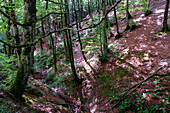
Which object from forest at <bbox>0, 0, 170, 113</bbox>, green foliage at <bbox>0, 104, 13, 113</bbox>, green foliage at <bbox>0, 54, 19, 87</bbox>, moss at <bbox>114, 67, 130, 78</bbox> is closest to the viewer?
green foliage at <bbox>0, 104, 13, 113</bbox>

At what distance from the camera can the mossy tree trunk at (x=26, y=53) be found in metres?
2.65

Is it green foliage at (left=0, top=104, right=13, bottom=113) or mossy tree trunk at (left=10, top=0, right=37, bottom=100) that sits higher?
mossy tree trunk at (left=10, top=0, right=37, bottom=100)

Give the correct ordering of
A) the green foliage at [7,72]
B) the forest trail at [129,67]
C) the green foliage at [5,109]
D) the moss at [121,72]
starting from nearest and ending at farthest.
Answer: the green foliage at [5,109]
the green foliage at [7,72]
the forest trail at [129,67]
the moss at [121,72]

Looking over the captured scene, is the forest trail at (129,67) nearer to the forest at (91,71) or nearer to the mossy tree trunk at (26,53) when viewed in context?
the forest at (91,71)

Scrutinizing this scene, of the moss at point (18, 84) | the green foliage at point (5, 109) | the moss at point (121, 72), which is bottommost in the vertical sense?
the moss at point (121, 72)

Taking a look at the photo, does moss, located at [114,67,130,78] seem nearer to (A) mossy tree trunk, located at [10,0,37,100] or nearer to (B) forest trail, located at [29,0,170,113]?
(B) forest trail, located at [29,0,170,113]

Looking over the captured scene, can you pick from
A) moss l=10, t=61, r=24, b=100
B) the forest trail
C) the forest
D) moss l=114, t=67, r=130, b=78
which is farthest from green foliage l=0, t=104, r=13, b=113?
moss l=114, t=67, r=130, b=78

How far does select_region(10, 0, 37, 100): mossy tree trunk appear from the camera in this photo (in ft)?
8.68

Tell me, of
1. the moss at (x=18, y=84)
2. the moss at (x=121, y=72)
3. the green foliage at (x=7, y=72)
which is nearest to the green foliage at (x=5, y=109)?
the moss at (x=18, y=84)

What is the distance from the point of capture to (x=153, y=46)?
25.5ft

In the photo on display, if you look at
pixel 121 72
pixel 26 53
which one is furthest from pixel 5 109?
pixel 121 72

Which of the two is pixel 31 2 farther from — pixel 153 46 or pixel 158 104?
pixel 153 46

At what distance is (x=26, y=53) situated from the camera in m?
2.88

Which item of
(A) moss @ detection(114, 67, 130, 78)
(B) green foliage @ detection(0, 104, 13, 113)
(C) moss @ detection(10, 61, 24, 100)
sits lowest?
(A) moss @ detection(114, 67, 130, 78)
